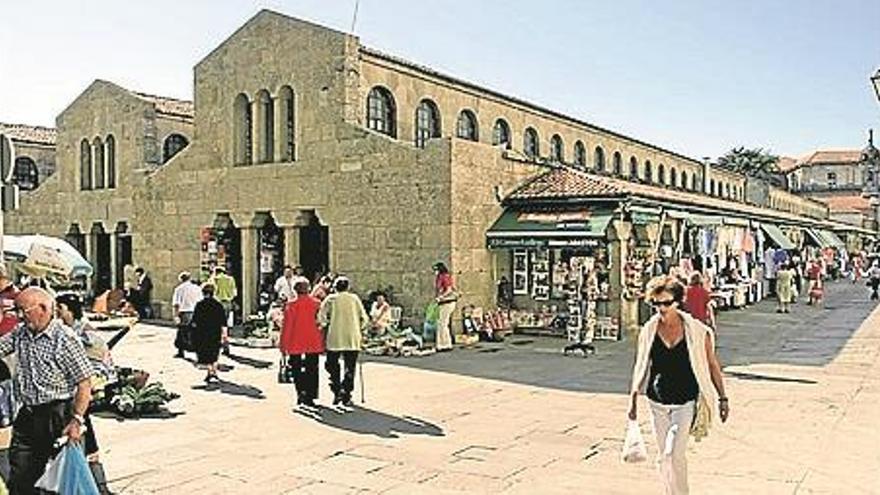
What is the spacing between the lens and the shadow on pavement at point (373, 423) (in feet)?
31.9

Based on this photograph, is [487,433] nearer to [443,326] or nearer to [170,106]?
[443,326]

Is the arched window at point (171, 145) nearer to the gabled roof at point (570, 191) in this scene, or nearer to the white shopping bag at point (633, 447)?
the gabled roof at point (570, 191)

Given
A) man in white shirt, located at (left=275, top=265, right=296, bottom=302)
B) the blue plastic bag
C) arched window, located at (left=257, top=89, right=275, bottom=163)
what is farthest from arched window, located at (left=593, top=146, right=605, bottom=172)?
the blue plastic bag

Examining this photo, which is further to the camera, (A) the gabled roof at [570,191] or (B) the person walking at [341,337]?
(A) the gabled roof at [570,191]

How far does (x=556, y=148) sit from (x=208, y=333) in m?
19.9

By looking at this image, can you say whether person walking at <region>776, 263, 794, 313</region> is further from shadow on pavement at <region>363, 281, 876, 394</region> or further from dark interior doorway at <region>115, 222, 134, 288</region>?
dark interior doorway at <region>115, 222, 134, 288</region>

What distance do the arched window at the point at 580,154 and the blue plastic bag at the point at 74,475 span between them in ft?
92.7

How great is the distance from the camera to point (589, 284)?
56.6 ft

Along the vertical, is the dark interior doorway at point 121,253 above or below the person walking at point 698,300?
above

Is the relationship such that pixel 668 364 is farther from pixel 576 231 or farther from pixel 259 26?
pixel 259 26

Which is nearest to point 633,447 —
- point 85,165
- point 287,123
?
point 287,123

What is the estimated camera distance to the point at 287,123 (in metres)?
21.6

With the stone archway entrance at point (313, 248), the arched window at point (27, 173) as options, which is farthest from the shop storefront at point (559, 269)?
the arched window at point (27, 173)

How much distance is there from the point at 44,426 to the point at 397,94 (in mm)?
16886
